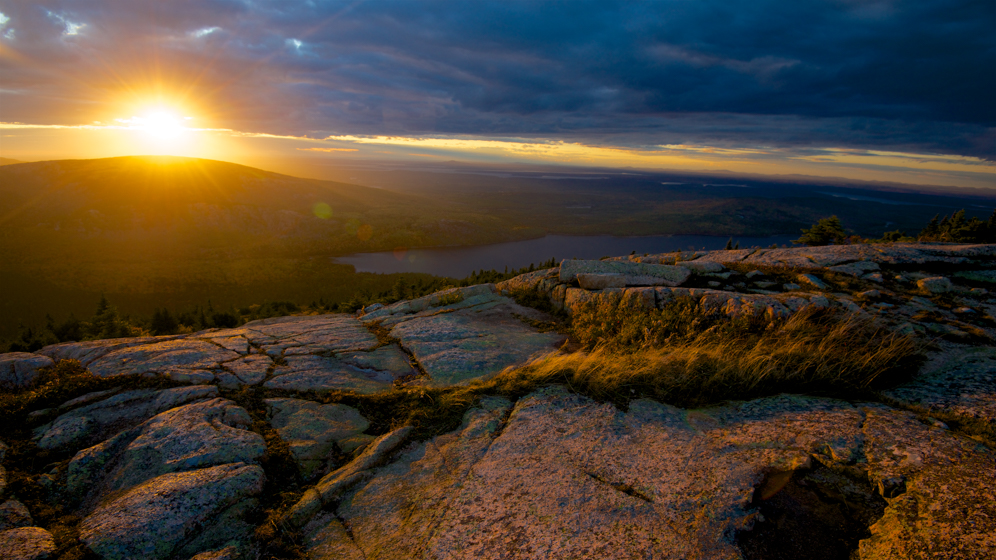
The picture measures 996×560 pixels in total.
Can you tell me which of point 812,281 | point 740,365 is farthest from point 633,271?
point 740,365

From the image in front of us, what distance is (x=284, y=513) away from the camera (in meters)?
3.38

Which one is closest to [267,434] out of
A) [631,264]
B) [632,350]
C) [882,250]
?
[632,350]

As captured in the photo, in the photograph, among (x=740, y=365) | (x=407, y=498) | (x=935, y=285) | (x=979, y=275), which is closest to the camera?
(x=407, y=498)

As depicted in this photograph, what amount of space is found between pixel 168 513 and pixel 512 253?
333ft

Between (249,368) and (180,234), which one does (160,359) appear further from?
(180,234)

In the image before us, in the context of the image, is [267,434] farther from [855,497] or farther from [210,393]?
[855,497]

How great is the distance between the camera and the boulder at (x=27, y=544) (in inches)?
109

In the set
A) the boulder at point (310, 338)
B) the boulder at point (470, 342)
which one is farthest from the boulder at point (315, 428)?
the boulder at point (310, 338)

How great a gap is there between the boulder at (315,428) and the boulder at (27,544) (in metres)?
1.76

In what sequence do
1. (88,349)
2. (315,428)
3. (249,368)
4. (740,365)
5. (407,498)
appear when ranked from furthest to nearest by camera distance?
1. (88,349)
2. (249,368)
3. (740,365)
4. (315,428)
5. (407,498)

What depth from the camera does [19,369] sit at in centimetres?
574

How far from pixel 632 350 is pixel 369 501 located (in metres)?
4.81

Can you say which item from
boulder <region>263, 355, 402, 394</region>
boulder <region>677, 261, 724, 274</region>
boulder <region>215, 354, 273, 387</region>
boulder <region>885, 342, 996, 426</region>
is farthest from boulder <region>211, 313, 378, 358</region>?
boulder <region>677, 261, 724, 274</region>

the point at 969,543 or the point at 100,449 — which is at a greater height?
the point at 969,543
